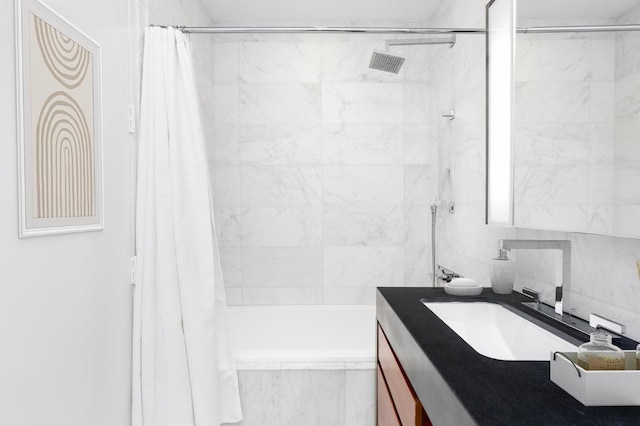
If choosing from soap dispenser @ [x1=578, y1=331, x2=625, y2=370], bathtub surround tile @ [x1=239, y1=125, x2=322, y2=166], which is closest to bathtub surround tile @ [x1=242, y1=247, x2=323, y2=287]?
bathtub surround tile @ [x1=239, y1=125, x2=322, y2=166]

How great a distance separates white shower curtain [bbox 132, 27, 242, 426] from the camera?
1771mm

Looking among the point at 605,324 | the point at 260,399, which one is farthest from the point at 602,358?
the point at 260,399

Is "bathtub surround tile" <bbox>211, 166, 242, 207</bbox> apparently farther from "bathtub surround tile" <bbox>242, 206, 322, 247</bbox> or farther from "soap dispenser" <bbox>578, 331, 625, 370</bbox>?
"soap dispenser" <bbox>578, 331, 625, 370</bbox>

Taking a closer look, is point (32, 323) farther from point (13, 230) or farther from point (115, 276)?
point (115, 276)

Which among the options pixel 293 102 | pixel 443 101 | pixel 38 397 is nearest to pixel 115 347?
pixel 38 397

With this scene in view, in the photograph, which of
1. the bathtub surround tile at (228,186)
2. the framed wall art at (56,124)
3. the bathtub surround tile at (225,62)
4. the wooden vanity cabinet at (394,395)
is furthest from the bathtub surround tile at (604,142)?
the bathtub surround tile at (225,62)

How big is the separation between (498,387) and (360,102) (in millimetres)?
2645

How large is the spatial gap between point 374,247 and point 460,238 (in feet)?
2.76

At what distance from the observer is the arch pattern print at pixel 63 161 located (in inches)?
47.7

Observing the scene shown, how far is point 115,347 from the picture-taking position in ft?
5.45

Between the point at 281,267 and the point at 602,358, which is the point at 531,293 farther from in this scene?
the point at 281,267

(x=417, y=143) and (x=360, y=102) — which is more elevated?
(x=360, y=102)

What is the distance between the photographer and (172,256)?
1800 mm

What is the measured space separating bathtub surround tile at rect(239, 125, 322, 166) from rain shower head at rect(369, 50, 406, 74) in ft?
3.35
